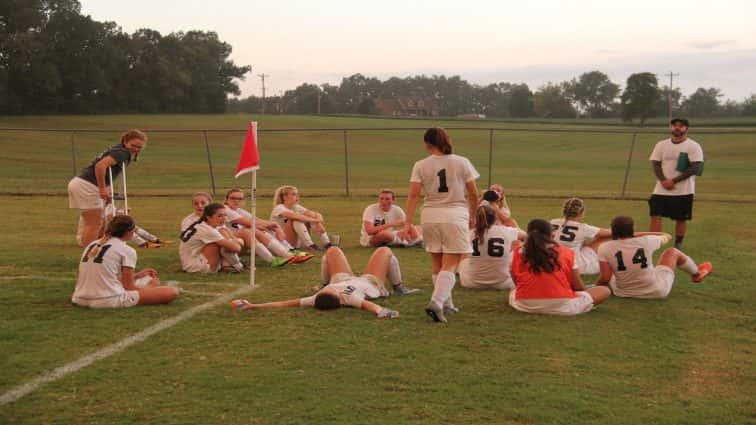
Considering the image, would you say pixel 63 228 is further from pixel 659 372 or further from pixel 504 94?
pixel 504 94

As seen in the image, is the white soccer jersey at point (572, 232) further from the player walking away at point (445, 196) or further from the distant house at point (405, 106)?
the distant house at point (405, 106)

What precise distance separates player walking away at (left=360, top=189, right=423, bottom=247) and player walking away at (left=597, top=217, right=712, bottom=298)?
4.44 metres

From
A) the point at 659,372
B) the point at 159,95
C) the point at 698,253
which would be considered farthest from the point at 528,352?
the point at 159,95

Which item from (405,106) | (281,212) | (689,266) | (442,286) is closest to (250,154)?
(442,286)

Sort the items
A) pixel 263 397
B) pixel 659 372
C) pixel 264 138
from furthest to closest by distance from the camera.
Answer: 1. pixel 264 138
2. pixel 659 372
3. pixel 263 397

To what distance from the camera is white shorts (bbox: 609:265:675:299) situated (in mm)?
8875

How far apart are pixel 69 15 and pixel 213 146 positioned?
33.1 meters

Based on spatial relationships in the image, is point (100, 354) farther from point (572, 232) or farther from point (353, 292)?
point (572, 232)

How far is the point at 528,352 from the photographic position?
6.72 metres

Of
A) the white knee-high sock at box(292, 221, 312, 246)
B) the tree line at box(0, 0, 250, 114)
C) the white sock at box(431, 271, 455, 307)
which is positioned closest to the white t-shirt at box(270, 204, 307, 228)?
the white knee-high sock at box(292, 221, 312, 246)

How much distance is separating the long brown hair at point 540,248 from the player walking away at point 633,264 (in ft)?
4.12

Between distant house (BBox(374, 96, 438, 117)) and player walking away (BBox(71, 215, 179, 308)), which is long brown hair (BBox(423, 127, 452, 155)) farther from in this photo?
distant house (BBox(374, 96, 438, 117))

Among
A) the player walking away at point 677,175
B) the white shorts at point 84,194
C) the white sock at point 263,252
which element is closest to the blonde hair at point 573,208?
the player walking away at point 677,175

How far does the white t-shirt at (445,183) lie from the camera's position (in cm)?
784
